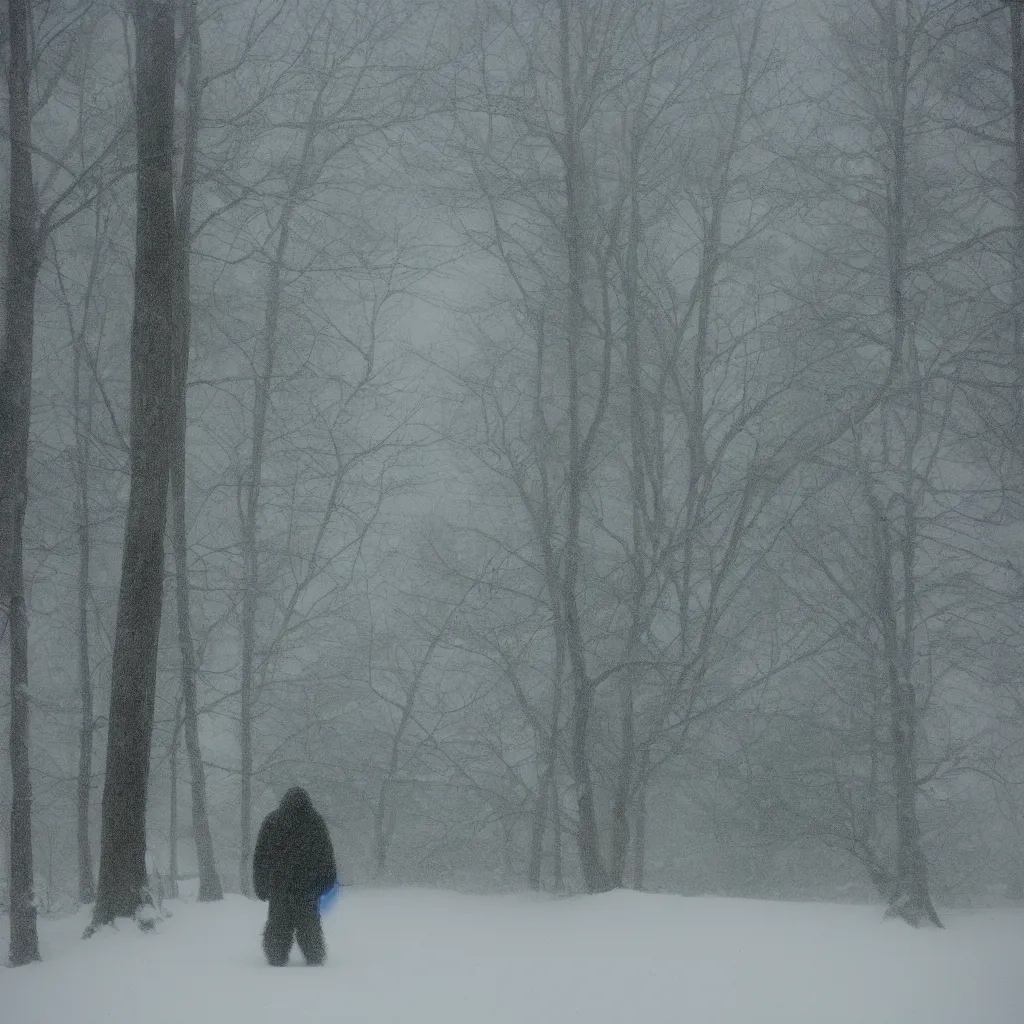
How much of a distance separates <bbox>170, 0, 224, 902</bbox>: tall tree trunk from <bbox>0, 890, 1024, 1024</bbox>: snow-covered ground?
311cm

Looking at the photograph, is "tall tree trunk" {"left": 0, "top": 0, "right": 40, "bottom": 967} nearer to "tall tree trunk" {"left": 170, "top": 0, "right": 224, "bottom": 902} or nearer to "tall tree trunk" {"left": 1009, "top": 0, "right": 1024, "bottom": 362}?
"tall tree trunk" {"left": 170, "top": 0, "right": 224, "bottom": 902}

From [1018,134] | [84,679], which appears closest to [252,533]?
[84,679]

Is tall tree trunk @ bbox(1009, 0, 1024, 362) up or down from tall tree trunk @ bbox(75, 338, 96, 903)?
up

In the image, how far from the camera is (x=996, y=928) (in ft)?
33.6

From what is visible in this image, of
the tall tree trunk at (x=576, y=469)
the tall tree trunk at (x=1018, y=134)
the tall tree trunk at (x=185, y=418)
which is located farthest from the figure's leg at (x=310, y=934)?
the tall tree trunk at (x=1018, y=134)

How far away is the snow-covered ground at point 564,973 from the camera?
5.60 m

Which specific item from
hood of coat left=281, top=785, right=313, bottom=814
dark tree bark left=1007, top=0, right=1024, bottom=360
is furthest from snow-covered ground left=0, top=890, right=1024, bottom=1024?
dark tree bark left=1007, top=0, right=1024, bottom=360

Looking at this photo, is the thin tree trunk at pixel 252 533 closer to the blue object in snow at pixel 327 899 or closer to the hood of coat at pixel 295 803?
the hood of coat at pixel 295 803

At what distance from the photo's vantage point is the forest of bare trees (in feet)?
34.8

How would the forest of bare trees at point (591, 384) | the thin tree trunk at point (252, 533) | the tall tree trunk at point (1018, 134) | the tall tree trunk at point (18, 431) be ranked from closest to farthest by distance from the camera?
the tall tree trunk at point (18, 431), the forest of bare trees at point (591, 384), the tall tree trunk at point (1018, 134), the thin tree trunk at point (252, 533)

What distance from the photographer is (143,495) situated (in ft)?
26.8

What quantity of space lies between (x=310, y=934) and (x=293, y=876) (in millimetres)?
397

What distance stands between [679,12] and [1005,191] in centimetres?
472

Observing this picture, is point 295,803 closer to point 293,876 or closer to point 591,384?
point 293,876
